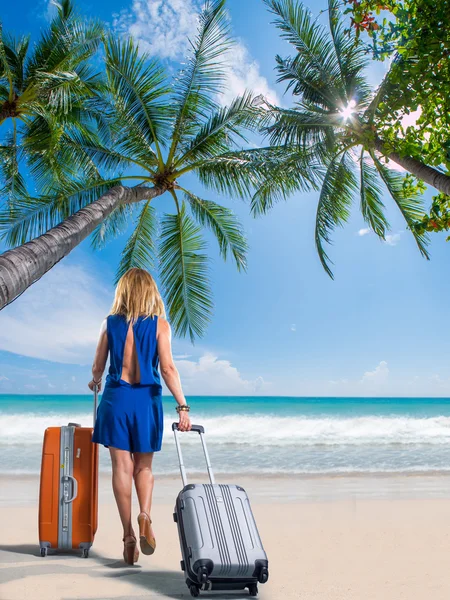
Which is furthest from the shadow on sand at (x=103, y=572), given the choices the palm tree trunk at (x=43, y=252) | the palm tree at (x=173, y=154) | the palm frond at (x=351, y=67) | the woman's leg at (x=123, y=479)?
the palm frond at (x=351, y=67)

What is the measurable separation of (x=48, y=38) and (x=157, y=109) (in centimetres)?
221

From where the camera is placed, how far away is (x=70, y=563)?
3783mm

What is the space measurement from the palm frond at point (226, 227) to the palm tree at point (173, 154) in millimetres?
136

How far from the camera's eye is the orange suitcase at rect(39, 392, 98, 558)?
394 centimetres

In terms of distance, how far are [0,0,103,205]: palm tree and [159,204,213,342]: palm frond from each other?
7.55 feet

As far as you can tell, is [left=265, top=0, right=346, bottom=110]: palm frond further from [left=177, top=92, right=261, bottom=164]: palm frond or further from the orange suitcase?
the orange suitcase

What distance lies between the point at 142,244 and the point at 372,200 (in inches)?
171

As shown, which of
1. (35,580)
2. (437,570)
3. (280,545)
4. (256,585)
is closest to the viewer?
(256,585)

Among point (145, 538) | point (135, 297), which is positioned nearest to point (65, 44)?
point (135, 297)

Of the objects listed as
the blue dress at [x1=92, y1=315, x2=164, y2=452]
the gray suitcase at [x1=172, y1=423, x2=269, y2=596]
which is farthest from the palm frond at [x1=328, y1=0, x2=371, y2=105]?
the gray suitcase at [x1=172, y1=423, x2=269, y2=596]

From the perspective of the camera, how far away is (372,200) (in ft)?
32.1

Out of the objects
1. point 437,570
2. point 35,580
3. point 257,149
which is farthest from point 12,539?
point 257,149

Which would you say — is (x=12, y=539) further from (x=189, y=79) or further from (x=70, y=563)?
(x=189, y=79)

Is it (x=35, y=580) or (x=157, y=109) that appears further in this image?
(x=157, y=109)
